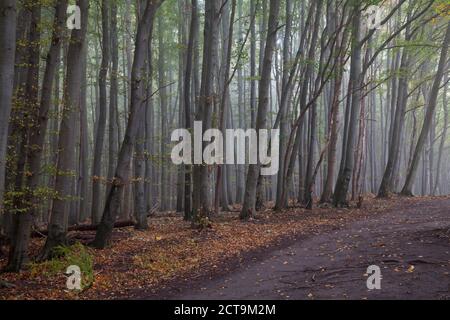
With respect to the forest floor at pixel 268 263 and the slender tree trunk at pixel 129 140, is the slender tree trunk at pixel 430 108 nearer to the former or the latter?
the forest floor at pixel 268 263

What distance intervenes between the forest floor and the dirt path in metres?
0.02

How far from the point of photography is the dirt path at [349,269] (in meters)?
5.94

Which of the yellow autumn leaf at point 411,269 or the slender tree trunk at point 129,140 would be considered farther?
the slender tree trunk at point 129,140

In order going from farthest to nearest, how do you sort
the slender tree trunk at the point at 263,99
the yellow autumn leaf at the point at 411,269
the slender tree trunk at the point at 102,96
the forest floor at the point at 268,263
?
the slender tree trunk at the point at 102,96
the slender tree trunk at the point at 263,99
the yellow autumn leaf at the point at 411,269
the forest floor at the point at 268,263

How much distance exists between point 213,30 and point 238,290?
8.14 meters

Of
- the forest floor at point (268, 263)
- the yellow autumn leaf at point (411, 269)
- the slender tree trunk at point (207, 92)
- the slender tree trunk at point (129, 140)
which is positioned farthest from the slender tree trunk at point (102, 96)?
the yellow autumn leaf at point (411, 269)

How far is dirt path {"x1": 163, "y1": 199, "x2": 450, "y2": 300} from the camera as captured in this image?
5941 mm

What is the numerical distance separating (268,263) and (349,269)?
1.76 meters

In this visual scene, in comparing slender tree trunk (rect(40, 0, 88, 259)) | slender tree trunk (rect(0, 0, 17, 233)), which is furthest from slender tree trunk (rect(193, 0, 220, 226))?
slender tree trunk (rect(0, 0, 17, 233))

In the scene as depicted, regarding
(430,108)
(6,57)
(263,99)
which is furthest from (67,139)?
(430,108)

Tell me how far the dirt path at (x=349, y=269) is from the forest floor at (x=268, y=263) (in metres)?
0.02

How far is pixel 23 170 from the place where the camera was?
880 cm
